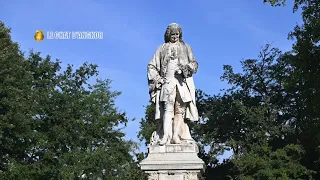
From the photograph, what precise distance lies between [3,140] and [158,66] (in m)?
19.9

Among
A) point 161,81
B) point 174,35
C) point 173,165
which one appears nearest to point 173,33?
point 174,35

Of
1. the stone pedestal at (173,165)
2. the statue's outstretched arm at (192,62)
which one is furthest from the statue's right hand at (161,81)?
the stone pedestal at (173,165)

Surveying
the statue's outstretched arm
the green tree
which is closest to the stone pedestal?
the statue's outstretched arm

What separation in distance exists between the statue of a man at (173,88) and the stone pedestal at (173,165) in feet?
1.07

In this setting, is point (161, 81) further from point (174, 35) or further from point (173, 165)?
point (173, 165)

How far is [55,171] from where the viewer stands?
106 ft

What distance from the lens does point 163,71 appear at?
1105 cm

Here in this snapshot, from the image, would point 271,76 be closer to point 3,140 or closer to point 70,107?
point 70,107

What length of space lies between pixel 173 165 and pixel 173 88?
5.36 feet

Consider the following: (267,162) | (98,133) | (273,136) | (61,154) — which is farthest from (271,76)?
(61,154)

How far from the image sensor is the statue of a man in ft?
35.0

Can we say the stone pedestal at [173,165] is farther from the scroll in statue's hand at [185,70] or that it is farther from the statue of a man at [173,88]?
Answer: the scroll in statue's hand at [185,70]

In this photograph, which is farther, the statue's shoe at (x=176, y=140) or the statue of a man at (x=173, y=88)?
the statue of a man at (x=173, y=88)

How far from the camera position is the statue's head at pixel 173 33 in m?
11.2
